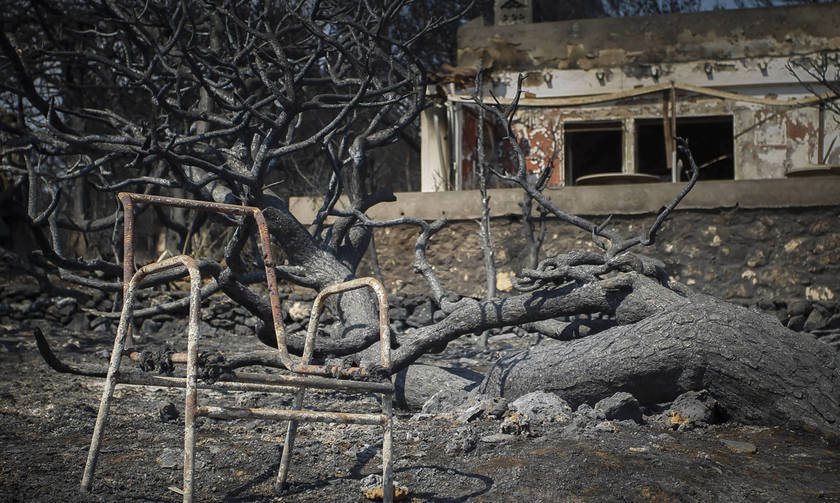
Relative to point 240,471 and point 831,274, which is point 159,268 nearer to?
point 240,471

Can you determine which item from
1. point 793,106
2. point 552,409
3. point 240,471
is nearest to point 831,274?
point 793,106

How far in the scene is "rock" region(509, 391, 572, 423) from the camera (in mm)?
3939

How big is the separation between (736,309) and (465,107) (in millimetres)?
7305

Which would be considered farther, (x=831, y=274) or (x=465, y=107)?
(x=465, y=107)

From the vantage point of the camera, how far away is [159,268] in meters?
2.57

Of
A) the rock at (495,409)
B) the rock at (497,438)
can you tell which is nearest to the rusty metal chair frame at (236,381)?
the rock at (497,438)

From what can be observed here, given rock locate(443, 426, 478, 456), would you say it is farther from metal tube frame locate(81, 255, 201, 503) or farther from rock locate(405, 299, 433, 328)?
rock locate(405, 299, 433, 328)

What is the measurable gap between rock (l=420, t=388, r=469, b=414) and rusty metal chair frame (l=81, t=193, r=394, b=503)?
1.76 m

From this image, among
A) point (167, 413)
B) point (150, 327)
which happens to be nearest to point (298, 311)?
Result: point (150, 327)

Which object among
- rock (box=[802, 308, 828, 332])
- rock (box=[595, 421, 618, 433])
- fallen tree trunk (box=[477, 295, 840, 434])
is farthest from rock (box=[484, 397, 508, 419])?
rock (box=[802, 308, 828, 332])

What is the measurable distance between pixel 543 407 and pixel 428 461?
36.3 inches

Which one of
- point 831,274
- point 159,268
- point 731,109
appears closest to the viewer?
point 159,268

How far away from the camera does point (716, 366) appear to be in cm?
382

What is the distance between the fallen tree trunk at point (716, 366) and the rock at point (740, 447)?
0.38 m
